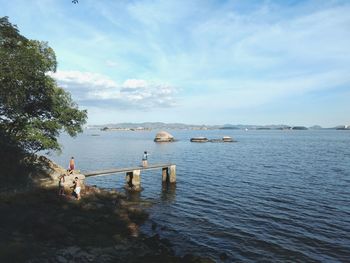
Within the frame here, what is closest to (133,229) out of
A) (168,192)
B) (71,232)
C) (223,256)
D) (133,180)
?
(71,232)

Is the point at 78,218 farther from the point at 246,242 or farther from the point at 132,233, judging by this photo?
the point at 246,242

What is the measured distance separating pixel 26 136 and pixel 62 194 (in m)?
5.92

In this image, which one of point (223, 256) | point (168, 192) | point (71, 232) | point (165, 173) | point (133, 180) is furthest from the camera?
point (165, 173)

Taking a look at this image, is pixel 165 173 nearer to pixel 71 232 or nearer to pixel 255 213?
pixel 255 213

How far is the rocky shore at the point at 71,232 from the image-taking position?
51.9ft

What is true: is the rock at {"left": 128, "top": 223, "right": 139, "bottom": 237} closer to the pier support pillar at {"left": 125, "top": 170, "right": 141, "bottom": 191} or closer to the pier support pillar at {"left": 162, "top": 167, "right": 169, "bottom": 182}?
the pier support pillar at {"left": 125, "top": 170, "right": 141, "bottom": 191}

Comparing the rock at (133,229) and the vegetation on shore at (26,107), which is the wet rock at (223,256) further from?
the vegetation on shore at (26,107)

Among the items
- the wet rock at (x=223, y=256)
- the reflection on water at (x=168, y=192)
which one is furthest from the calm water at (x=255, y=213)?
the wet rock at (x=223, y=256)

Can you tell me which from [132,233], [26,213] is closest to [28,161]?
[26,213]

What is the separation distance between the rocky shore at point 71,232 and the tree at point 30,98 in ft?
16.0

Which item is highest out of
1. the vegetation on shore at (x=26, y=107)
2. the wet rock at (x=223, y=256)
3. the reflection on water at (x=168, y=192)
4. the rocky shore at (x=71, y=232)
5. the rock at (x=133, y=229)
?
the vegetation on shore at (x=26, y=107)

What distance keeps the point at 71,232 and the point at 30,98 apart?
14575 mm

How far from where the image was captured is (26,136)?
27.7m

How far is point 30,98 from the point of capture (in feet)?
93.5
